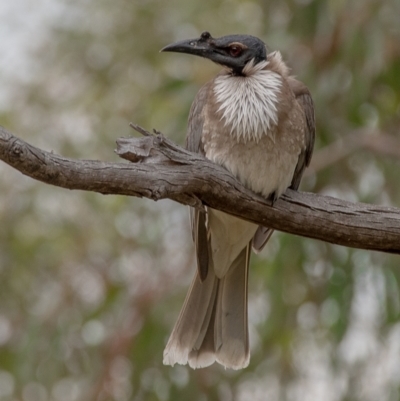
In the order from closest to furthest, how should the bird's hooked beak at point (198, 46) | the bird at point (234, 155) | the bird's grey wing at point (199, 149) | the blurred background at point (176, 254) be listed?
the bird at point (234, 155) < the bird's hooked beak at point (198, 46) < the bird's grey wing at point (199, 149) < the blurred background at point (176, 254)

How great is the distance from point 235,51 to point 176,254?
231 centimetres

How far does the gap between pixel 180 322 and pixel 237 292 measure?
0.33m

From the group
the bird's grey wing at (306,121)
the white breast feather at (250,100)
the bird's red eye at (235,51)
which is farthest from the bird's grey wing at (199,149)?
the bird's grey wing at (306,121)

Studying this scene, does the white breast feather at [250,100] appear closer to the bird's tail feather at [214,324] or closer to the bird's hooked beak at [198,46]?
the bird's hooked beak at [198,46]

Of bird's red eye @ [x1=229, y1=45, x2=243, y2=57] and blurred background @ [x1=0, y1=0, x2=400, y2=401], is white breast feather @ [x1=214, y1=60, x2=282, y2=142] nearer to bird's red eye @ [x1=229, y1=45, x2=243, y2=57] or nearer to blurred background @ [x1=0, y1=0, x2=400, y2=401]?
bird's red eye @ [x1=229, y1=45, x2=243, y2=57]

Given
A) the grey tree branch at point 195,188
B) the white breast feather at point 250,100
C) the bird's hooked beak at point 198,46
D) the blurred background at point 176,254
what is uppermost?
the bird's hooked beak at point 198,46

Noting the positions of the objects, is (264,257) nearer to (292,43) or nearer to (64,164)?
(292,43)

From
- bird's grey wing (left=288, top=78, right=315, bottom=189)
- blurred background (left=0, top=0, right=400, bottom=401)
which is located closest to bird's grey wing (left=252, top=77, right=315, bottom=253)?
bird's grey wing (left=288, top=78, right=315, bottom=189)

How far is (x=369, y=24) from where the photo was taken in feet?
18.0

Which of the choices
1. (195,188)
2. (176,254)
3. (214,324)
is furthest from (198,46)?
(176,254)

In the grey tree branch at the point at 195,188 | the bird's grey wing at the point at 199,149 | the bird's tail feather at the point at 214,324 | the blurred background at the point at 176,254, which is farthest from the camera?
the blurred background at the point at 176,254

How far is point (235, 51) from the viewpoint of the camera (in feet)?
13.0

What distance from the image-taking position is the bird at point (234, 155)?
3.82 metres

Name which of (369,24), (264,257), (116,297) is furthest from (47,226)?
(369,24)
